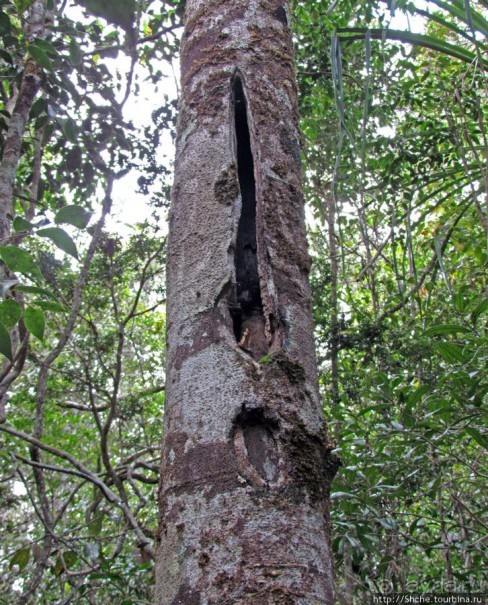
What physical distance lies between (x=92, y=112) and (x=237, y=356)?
2881 millimetres

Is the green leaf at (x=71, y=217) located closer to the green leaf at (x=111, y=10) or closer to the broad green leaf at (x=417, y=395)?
the green leaf at (x=111, y=10)

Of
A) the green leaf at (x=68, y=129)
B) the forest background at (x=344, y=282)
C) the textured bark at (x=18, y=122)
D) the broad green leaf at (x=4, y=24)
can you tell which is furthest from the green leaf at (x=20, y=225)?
the broad green leaf at (x=4, y=24)

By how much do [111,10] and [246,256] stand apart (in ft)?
1.88

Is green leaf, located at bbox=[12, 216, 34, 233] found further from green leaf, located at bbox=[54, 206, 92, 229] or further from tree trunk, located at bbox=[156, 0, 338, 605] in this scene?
tree trunk, located at bbox=[156, 0, 338, 605]

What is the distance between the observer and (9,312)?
1239mm

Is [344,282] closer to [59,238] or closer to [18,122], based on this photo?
[18,122]

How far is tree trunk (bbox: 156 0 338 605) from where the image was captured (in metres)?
0.90

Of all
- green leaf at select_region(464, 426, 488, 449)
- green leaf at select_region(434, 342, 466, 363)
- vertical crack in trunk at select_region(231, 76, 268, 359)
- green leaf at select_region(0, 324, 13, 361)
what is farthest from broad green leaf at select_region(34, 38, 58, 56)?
green leaf at select_region(464, 426, 488, 449)

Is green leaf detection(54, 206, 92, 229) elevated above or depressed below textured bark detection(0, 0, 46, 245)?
below

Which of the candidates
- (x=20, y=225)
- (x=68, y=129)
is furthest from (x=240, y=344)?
(x=68, y=129)

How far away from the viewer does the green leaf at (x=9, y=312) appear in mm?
1235

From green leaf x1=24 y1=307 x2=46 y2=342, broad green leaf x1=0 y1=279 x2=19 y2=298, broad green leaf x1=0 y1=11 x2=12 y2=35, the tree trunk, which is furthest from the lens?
broad green leaf x1=0 y1=11 x2=12 y2=35

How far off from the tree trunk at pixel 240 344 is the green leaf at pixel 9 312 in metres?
0.32

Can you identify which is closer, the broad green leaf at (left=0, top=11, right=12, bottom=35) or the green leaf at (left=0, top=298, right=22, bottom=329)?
the green leaf at (left=0, top=298, right=22, bottom=329)
